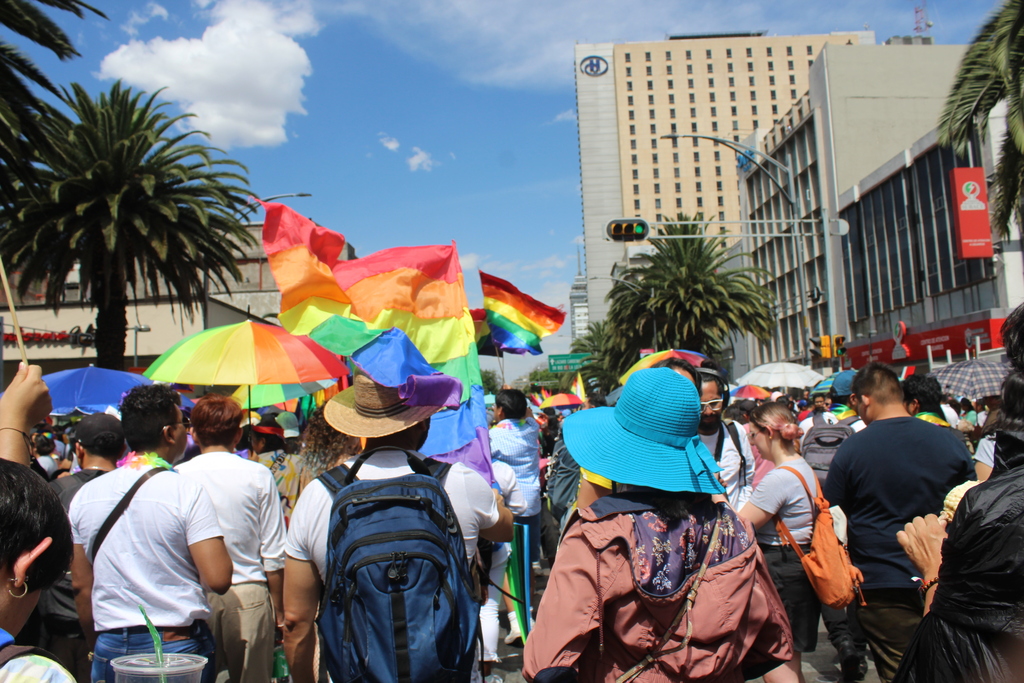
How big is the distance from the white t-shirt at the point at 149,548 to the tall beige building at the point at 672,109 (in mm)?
106918

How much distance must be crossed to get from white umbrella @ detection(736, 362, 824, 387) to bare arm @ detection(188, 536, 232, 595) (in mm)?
15723

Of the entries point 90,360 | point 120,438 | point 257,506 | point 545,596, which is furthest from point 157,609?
point 90,360

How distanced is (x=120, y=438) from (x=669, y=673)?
3.04 meters

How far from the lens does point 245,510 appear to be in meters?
3.87

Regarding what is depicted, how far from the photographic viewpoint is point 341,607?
8.00ft

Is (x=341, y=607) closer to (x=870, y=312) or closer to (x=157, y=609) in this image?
(x=157, y=609)

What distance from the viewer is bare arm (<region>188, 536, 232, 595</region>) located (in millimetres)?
3262

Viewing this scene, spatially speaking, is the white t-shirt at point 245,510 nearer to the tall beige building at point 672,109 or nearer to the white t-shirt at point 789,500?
the white t-shirt at point 789,500

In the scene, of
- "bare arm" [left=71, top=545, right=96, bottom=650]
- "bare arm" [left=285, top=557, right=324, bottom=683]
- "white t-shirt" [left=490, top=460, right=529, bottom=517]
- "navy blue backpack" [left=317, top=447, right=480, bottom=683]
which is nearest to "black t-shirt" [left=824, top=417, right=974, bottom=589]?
"white t-shirt" [left=490, top=460, right=529, bottom=517]

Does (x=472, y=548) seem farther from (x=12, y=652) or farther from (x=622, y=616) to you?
(x=12, y=652)

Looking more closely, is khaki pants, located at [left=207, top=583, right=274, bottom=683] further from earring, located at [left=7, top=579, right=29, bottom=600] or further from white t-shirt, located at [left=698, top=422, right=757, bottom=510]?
white t-shirt, located at [left=698, top=422, right=757, bottom=510]

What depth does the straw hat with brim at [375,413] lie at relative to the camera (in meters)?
2.97

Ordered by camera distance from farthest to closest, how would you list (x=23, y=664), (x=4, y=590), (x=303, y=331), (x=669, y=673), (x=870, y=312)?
(x=870, y=312) → (x=303, y=331) → (x=669, y=673) → (x=4, y=590) → (x=23, y=664)

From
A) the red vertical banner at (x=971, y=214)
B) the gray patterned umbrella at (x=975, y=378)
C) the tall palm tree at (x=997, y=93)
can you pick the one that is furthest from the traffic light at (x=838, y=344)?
the red vertical banner at (x=971, y=214)
